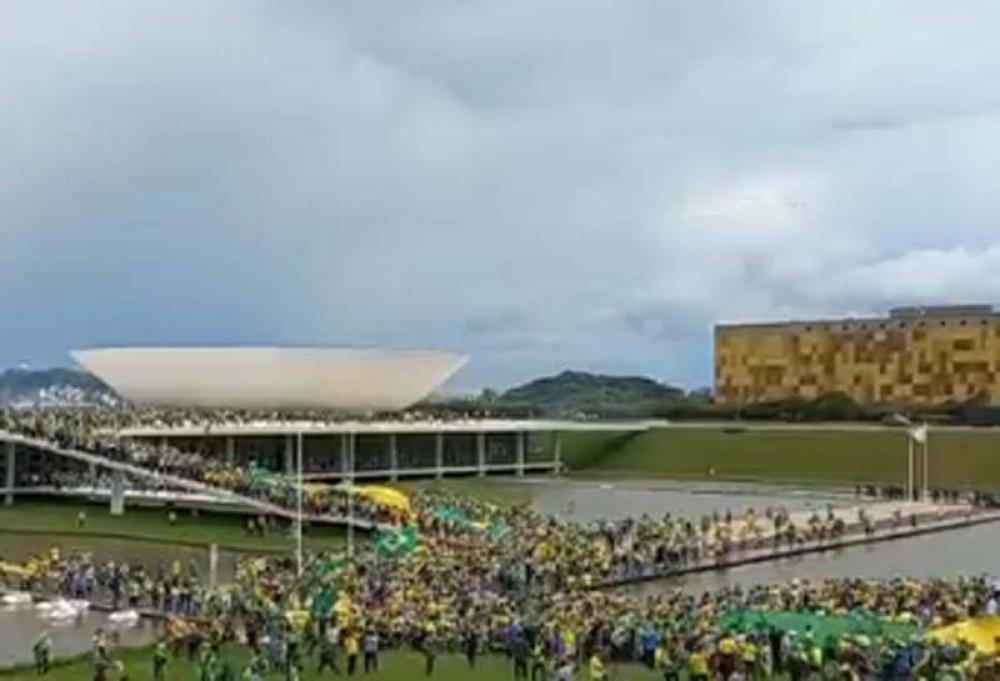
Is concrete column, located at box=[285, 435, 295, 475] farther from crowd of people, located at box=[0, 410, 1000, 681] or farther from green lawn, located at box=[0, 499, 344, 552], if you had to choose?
crowd of people, located at box=[0, 410, 1000, 681]

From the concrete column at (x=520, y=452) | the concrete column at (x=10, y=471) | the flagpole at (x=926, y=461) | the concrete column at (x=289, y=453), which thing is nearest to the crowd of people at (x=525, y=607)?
the concrete column at (x=10, y=471)

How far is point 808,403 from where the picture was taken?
310 feet

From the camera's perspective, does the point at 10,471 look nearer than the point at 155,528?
No

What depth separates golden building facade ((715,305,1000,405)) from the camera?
99.9 m

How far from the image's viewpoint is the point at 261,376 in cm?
6906

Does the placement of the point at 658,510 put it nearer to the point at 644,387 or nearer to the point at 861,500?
the point at 861,500

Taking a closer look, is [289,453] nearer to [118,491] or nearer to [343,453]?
[343,453]

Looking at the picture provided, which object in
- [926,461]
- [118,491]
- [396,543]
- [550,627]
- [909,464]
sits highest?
[926,461]

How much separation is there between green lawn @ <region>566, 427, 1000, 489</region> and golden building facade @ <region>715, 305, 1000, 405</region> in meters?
25.6

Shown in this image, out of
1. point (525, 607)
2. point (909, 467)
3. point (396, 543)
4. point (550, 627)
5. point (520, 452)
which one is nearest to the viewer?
point (550, 627)

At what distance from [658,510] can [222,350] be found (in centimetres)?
2307

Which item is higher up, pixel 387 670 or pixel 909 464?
pixel 909 464

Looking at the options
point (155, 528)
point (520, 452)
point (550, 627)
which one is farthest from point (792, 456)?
point (550, 627)

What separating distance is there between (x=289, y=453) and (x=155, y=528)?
18859 millimetres
